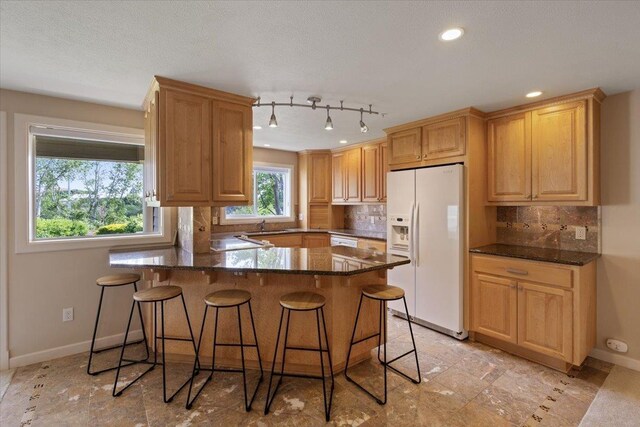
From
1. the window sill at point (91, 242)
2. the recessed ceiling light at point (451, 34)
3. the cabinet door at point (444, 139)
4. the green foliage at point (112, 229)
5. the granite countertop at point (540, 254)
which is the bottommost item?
the granite countertop at point (540, 254)

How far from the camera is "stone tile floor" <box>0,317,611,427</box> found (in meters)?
1.97

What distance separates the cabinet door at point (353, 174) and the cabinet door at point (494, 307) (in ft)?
7.42

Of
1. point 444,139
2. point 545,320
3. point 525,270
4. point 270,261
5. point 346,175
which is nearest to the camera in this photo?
point 270,261

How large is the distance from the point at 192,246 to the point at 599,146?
149 inches

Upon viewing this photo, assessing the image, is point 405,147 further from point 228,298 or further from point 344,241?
point 228,298

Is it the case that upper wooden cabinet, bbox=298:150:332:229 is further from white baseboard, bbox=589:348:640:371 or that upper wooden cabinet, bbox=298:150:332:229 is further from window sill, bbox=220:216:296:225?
white baseboard, bbox=589:348:640:371

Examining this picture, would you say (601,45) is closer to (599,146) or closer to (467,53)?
(467,53)

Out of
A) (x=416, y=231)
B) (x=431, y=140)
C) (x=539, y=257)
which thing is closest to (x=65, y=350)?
(x=416, y=231)

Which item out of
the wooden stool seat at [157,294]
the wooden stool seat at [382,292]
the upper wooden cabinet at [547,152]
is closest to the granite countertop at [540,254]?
the upper wooden cabinet at [547,152]

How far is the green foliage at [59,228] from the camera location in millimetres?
2816

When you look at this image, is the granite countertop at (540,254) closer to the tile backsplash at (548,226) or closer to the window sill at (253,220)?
the tile backsplash at (548,226)

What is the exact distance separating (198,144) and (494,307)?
3.08 m

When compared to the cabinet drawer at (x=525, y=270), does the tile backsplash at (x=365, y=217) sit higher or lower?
higher

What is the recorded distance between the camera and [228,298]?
7.13ft
